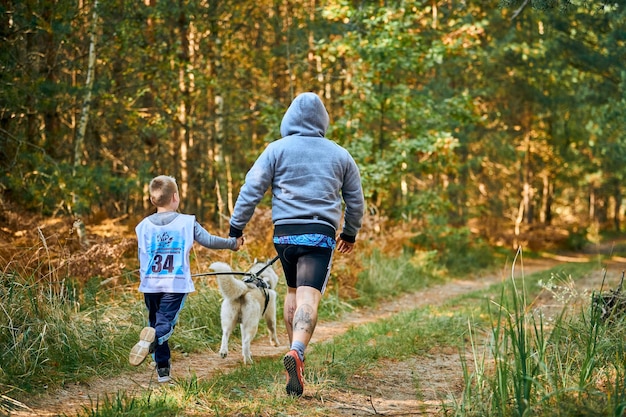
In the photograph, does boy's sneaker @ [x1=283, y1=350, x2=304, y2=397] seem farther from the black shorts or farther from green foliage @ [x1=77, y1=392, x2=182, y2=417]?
green foliage @ [x1=77, y1=392, x2=182, y2=417]

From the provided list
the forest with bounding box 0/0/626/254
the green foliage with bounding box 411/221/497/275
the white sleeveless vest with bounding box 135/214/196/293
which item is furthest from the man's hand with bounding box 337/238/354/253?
the green foliage with bounding box 411/221/497/275

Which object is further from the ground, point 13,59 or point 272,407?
point 13,59

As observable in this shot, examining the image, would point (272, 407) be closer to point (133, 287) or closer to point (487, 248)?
point (133, 287)

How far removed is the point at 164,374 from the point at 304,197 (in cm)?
183

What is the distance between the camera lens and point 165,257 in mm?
5113

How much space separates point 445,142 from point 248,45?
836cm

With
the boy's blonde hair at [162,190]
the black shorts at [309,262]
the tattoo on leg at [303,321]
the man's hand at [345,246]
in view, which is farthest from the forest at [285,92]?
the boy's blonde hair at [162,190]

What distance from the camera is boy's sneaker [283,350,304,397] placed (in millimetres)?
4473

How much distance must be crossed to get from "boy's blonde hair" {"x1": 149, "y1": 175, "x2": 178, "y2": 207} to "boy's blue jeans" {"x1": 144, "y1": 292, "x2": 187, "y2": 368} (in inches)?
28.7

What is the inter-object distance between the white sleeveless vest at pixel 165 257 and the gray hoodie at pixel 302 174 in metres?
0.45

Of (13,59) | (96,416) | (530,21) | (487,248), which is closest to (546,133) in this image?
(530,21)

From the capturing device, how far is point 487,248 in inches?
762

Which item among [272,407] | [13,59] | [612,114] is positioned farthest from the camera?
[612,114]

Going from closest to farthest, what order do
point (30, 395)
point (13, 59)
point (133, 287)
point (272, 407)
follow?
point (272, 407) < point (30, 395) < point (133, 287) < point (13, 59)
